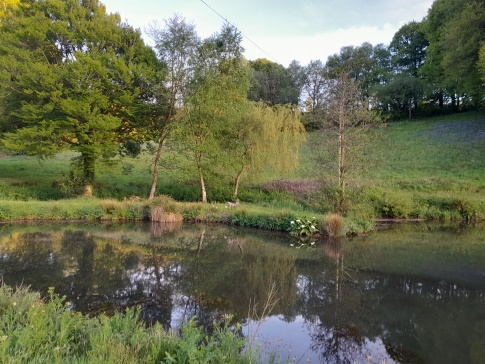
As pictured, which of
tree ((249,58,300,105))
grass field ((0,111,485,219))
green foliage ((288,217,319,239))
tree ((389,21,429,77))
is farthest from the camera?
tree ((389,21,429,77))

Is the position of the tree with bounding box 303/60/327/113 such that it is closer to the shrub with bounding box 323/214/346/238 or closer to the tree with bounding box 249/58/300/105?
the tree with bounding box 249/58/300/105

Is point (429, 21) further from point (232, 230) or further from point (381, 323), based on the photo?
point (381, 323)

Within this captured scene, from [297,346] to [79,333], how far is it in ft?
11.0

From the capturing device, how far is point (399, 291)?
29.3 ft

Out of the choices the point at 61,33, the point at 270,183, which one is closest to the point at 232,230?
the point at 270,183

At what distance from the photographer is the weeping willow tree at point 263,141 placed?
2086 centimetres

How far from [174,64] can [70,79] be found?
539 cm

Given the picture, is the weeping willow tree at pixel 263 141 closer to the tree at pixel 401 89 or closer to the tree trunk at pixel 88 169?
the tree trunk at pixel 88 169

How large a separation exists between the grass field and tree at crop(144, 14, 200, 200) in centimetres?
258

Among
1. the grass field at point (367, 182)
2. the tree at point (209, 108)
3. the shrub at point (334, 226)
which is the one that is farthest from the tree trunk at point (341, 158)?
the tree at point (209, 108)

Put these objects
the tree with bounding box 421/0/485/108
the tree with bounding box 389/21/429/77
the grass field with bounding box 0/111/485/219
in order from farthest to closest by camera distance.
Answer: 1. the tree with bounding box 389/21/429/77
2. the tree with bounding box 421/0/485/108
3. the grass field with bounding box 0/111/485/219

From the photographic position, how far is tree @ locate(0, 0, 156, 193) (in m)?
19.4

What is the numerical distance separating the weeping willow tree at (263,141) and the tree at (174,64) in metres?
3.55

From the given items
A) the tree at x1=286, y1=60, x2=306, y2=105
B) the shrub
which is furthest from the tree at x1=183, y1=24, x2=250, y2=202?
the tree at x1=286, y1=60, x2=306, y2=105
